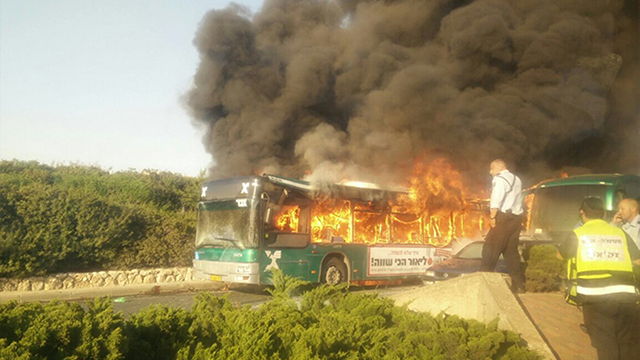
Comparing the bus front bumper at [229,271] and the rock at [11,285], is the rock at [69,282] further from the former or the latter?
the bus front bumper at [229,271]

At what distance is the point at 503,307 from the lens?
15.3 feet

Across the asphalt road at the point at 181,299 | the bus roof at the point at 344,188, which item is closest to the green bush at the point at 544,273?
the asphalt road at the point at 181,299

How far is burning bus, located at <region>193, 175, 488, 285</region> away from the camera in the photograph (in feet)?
34.8

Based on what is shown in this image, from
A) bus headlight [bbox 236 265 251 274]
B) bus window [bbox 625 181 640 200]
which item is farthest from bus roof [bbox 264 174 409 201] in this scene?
bus window [bbox 625 181 640 200]

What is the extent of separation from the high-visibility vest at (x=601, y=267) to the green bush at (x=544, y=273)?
6.37ft

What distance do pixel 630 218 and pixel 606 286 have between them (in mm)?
2036

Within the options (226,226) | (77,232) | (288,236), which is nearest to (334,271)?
(288,236)

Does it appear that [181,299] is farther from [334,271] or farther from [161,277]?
[334,271]

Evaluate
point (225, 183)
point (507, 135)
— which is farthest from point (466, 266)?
point (507, 135)

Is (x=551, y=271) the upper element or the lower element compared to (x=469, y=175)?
lower

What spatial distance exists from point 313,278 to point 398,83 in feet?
30.8

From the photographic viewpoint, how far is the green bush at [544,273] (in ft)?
20.0

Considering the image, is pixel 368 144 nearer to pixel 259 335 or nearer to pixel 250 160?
pixel 250 160

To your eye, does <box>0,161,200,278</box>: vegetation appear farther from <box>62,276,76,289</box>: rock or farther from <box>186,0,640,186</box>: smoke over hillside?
<box>186,0,640,186</box>: smoke over hillside
